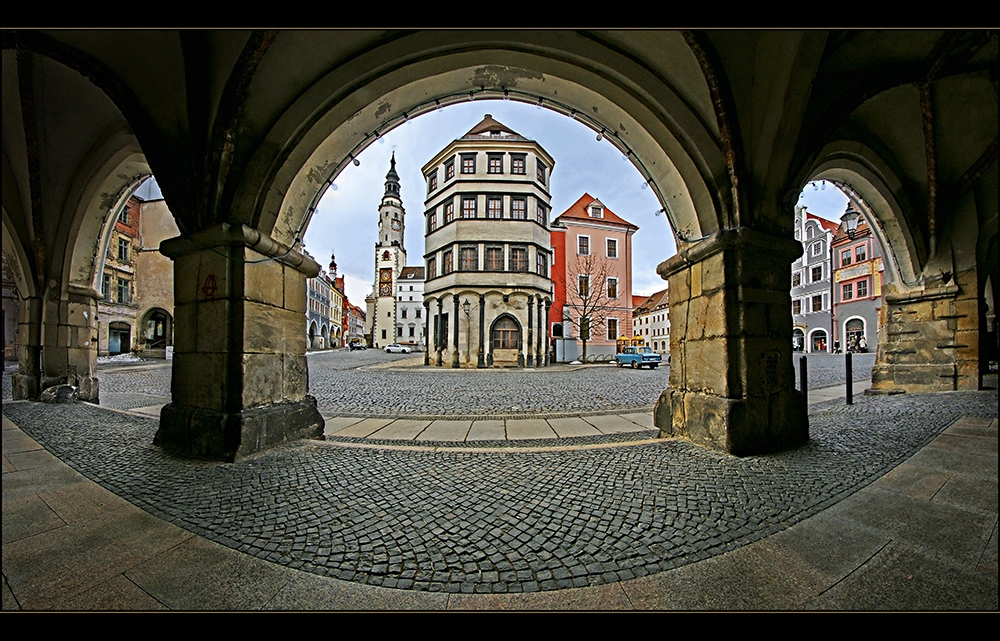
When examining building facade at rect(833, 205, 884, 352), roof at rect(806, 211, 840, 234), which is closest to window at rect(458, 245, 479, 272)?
building facade at rect(833, 205, 884, 352)

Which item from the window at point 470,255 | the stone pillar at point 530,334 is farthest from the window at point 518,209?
the stone pillar at point 530,334

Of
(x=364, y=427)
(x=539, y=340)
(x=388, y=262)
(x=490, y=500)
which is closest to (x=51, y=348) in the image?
(x=364, y=427)

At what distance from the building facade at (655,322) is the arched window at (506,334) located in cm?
3558

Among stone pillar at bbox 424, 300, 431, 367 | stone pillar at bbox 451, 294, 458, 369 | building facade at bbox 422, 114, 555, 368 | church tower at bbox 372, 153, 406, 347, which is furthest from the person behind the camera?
church tower at bbox 372, 153, 406, 347

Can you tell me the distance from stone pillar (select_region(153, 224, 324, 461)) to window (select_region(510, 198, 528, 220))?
17071mm

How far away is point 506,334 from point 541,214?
721 centimetres

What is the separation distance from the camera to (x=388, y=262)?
59.3 metres

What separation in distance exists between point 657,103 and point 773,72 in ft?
3.92

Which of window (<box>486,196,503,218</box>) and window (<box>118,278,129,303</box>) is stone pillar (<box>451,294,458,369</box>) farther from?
window (<box>118,278,129,303</box>)

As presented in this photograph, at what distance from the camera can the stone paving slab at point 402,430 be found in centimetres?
482

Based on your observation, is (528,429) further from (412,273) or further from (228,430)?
(412,273)

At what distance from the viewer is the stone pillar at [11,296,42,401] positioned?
721 centimetres

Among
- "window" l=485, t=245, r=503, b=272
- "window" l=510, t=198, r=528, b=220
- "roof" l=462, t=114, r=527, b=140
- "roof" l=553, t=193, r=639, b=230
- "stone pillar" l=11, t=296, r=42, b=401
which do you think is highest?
"roof" l=462, t=114, r=527, b=140
